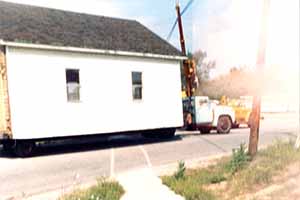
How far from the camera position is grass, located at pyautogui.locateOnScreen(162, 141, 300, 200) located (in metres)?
5.78

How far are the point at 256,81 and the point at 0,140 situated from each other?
34.8ft

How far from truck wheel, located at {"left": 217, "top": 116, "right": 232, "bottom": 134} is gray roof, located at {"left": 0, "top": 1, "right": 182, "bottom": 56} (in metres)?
4.82

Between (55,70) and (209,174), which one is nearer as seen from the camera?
(209,174)

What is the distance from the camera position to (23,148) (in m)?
12.7

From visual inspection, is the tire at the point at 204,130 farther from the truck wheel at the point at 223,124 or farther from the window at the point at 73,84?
the window at the point at 73,84

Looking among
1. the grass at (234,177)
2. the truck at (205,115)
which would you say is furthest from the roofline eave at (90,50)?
the grass at (234,177)

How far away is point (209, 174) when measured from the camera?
694 centimetres

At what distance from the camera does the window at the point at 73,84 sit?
45.1 feet

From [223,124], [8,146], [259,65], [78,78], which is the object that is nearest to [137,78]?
[78,78]

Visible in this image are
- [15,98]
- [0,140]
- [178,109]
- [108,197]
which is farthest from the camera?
[178,109]

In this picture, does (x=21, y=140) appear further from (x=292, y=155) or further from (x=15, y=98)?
(x=292, y=155)

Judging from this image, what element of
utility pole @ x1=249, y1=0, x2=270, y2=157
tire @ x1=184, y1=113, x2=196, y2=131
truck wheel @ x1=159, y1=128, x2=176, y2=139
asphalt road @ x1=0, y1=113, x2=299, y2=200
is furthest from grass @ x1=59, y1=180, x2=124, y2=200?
tire @ x1=184, y1=113, x2=196, y2=131

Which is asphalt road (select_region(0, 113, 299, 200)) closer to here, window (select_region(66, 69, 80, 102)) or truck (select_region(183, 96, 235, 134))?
window (select_region(66, 69, 80, 102))

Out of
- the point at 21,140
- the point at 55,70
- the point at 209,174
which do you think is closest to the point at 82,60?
the point at 55,70
